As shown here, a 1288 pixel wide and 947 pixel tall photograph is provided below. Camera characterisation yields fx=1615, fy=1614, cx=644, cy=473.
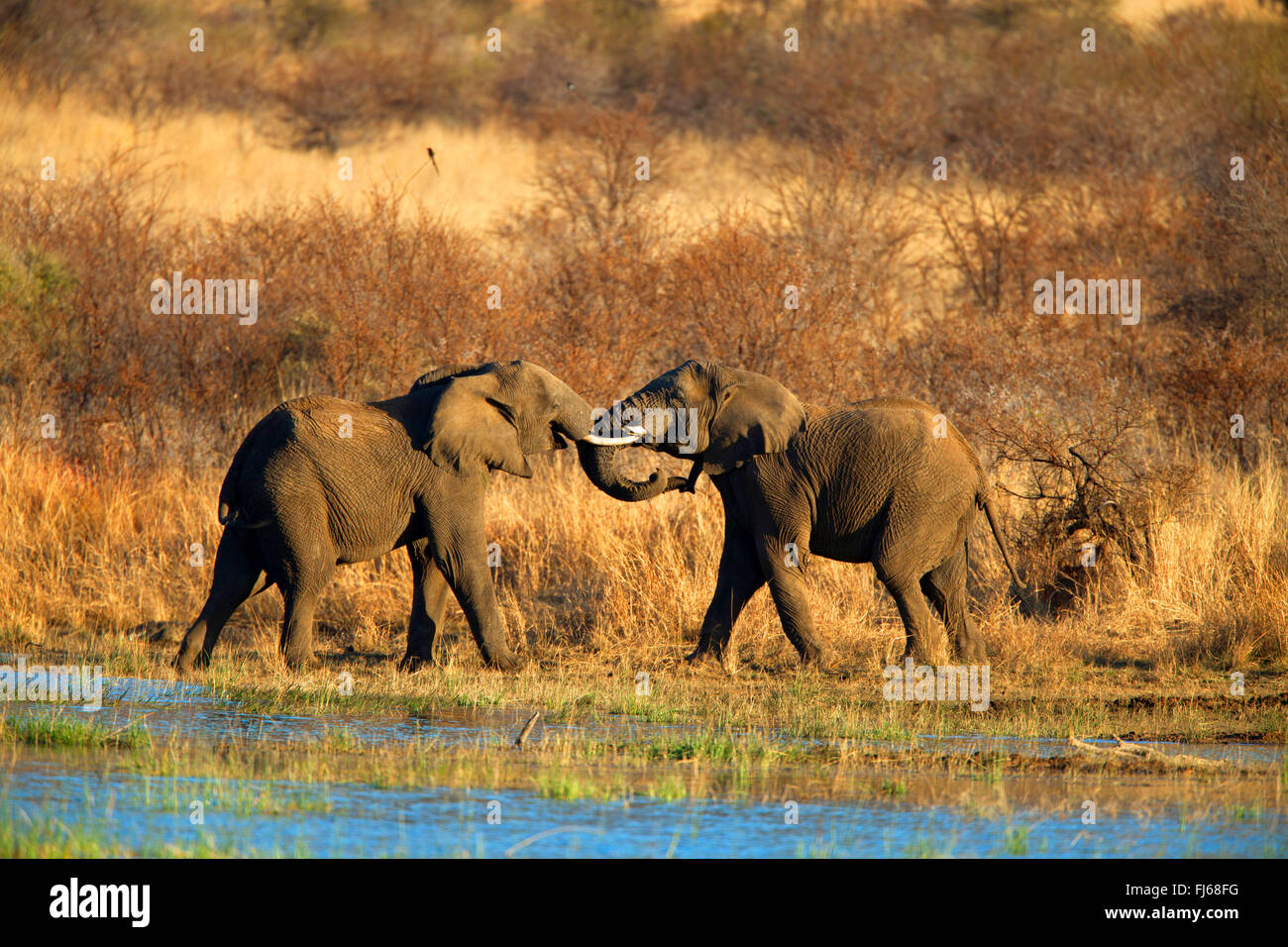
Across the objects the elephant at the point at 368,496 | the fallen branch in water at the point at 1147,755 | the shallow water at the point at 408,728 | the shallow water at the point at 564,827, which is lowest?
the shallow water at the point at 564,827

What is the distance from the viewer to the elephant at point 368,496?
1038cm

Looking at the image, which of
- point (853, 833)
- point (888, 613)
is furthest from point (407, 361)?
point (853, 833)

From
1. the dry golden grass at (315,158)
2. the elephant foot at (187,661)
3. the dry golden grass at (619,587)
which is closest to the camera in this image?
the elephant foot at (187,661)

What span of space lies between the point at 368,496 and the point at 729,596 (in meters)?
2.52

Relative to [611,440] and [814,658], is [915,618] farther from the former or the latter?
[611,440]

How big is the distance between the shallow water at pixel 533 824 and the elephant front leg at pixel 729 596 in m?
3.52

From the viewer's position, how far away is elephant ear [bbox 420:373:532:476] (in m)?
10.6

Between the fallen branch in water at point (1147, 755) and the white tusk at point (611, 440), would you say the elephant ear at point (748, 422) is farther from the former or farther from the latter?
the fallen branch in water at point (1147, 755)

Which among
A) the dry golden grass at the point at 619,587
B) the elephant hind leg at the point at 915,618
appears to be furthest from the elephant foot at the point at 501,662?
the elephant hind leg at the point at 915,618

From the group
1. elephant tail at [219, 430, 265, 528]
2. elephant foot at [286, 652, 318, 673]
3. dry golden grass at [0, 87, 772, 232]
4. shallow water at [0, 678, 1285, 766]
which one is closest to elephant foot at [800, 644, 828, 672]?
shallow water at [0, 678, 1285, 766]

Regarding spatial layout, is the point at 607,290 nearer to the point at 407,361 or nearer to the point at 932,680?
the point at 407,361

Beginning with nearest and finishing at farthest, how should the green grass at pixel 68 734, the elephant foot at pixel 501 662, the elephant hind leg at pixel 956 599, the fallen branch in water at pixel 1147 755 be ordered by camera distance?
the fallen branch in water at pixel 1147 755 < the green grass at pixel 68 734 < the elephant foot at pixel 501 662 < the elephant hind leg at pixel 956 599

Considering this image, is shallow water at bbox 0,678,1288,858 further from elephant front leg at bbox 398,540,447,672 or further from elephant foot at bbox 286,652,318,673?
elephant front leg at bbox 398,540,447,672
